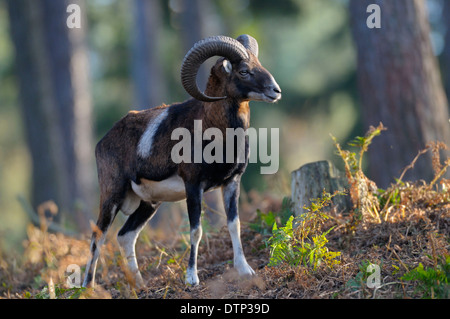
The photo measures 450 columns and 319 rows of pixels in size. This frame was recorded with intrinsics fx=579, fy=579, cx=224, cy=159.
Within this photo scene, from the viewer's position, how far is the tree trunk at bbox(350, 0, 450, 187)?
33.2ft

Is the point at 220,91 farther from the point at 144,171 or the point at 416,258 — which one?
the point at 416,258

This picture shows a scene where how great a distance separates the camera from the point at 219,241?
802 cm

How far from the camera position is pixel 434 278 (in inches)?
211

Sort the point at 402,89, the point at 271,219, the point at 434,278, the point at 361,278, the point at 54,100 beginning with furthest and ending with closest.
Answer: the point at 54,100
the point at 402,89
the point at 271,219
the point at 361,278
the point at 434,278

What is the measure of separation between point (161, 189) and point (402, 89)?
17.4 feet

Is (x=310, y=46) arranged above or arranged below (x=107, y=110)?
above

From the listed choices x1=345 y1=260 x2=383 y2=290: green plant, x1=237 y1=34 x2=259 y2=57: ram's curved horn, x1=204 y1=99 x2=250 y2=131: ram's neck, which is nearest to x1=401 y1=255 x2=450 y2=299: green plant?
x1=345 y1=260 x2=383 y2=290: green plant

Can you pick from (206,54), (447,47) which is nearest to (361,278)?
(206,54)

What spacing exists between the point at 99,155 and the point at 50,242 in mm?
2320

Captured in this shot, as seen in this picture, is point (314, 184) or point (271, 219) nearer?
point (314, 184)

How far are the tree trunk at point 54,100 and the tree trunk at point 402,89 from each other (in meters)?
9.07

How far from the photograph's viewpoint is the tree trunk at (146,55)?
848 inches

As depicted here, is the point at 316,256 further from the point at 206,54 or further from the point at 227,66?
the point at 206,54

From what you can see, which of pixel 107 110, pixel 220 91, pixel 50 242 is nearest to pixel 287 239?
pixel 220 91
